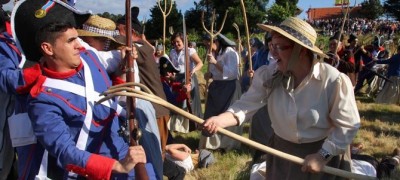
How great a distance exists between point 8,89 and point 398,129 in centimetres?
661

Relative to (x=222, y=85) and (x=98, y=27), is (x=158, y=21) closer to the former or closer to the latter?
(x=222, y=85)

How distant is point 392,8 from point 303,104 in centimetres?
6433

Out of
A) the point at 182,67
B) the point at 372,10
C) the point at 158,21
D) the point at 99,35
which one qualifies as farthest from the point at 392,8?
the point at 99,35

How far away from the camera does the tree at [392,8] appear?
5881cm

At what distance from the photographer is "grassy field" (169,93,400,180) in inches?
195

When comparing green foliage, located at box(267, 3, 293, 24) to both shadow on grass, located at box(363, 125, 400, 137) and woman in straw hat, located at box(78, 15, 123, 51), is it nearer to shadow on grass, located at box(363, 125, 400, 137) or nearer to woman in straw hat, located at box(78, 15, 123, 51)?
shadow on grass, located at box(363, 125, 400, 137)

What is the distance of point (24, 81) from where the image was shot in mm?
2029

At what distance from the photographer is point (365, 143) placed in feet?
20.6

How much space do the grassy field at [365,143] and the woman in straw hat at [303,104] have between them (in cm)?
226

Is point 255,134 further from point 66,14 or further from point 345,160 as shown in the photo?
point 66,14

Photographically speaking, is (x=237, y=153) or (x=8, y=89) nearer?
(x=8, y=89)

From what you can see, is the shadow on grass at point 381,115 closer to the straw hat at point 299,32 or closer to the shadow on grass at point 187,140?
the shadow on grass at point 187,140

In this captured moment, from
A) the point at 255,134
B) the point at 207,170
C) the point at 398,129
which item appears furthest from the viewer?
the point at 398,129

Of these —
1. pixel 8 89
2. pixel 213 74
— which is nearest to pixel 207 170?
pixel 213 74
